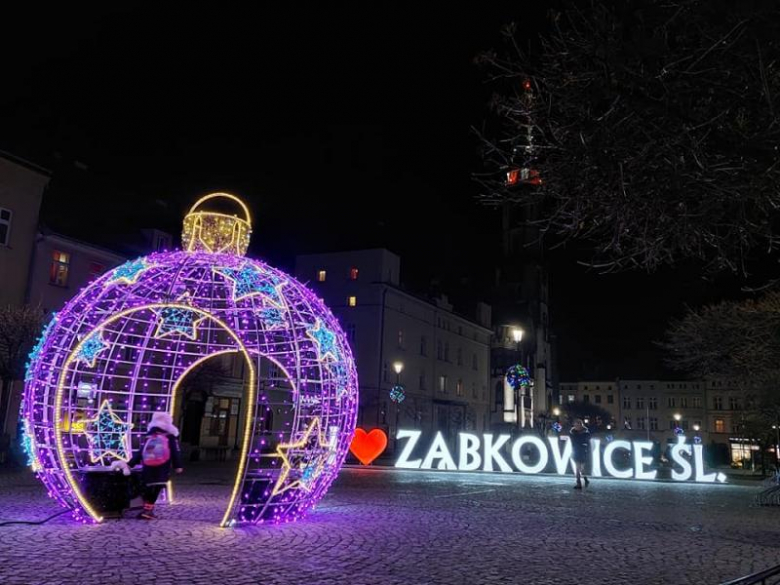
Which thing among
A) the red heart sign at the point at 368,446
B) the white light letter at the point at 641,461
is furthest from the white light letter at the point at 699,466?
the red heart sign at the point at 368,446

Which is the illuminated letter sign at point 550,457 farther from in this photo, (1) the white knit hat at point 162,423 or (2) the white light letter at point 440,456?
(1) the white knit hat at point 162,423

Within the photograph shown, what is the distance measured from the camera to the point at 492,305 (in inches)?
3012

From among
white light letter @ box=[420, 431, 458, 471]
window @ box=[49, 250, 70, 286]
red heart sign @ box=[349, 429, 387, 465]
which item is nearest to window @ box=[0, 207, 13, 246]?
window @ box=[49, 250, 70, 286]

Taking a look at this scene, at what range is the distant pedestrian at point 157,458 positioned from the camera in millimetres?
10453

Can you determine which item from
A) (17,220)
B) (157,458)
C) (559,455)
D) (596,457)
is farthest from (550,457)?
(17,220)

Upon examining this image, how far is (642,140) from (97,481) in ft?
29.5

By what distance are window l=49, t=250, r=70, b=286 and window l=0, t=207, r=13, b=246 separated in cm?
226

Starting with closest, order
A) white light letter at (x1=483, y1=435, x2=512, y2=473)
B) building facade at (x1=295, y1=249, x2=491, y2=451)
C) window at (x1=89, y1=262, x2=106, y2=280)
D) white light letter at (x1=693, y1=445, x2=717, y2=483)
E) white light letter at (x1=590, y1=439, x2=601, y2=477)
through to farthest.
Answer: white light letter at (x1=693, y1=445, x2=717, y2=483), white light letter at (x1=590, y1=439, x2=601, y2=477), white light letter at (x1=483, y1=435, x2=512, y2=473), window at (x1=89, y1=262, x2=106, y2=280), building facade at (x1=295, y1=249, x2=491, y2=451)

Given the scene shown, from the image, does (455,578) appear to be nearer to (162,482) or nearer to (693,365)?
(162,482)

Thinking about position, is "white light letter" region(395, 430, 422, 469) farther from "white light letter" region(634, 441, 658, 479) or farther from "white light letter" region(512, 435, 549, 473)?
"white light letter" region(634, 441, 658, 479)

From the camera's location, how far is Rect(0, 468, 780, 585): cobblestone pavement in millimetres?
7070

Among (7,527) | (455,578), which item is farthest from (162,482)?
(455,578)

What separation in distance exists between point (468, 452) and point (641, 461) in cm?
586

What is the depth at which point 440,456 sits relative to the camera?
79.3 feet
